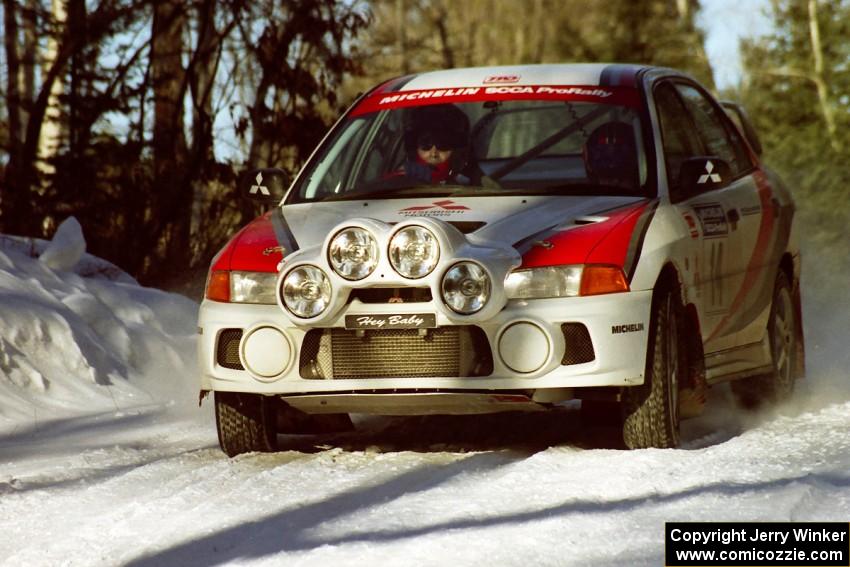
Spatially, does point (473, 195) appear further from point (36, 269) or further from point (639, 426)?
point (36, 269)

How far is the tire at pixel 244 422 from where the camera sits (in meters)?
7.14

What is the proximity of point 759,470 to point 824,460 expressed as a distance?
0.42m

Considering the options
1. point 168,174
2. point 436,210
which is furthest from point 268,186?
point 168,174

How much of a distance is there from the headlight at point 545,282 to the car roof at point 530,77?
5.79 ft

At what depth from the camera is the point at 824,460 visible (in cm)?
632

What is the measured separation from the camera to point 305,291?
21.7ft

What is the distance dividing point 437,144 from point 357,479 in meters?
2.06

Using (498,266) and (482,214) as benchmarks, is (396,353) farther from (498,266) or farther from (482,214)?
(482,214)

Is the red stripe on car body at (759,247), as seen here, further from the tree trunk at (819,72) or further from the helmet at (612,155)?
the tree trunk at (819,72)

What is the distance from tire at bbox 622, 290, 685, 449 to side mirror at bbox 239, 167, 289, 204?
6.41 ft

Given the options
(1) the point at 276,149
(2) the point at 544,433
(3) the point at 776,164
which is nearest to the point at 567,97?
(2) the point at 544,433

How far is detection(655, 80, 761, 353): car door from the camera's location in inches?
296

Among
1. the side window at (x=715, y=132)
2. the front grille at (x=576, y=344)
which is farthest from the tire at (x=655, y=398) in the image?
the side window at (x=715, y=132)

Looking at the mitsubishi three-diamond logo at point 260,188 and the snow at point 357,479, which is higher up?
the mitsubishi three-diamond logo at point 260,188
